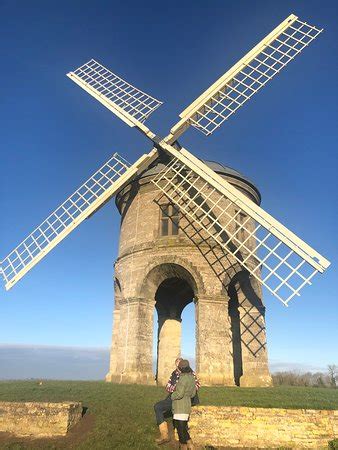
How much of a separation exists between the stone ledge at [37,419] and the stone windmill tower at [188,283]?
7.74m

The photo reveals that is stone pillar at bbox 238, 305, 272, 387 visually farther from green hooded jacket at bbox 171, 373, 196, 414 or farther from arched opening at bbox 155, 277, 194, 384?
green hooded jacket at bbox 171, 373, 196, 414

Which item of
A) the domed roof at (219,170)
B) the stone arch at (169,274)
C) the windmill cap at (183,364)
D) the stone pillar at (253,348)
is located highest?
the domed roof at (219,170)

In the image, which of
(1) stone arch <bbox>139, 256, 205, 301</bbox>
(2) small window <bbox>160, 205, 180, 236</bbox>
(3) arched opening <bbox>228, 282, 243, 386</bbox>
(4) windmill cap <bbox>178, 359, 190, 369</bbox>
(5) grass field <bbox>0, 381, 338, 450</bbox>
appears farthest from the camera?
(3) arched opening <bbox>228, 282, 243, 386</bbox>

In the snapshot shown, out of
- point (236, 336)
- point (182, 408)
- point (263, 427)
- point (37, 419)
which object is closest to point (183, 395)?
point (182, 408)

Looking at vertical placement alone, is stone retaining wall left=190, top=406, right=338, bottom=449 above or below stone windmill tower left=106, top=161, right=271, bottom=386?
below

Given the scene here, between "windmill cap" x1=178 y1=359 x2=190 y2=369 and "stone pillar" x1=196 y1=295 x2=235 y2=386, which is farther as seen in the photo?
"stone pillar" x1=196 y1=295 x2=235 y2=386

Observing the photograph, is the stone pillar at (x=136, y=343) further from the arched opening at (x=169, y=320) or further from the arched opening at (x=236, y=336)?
the arched opening at (x=236, y=336)

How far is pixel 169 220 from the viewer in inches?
665

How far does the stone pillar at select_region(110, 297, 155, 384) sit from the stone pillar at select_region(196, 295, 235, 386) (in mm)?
2257

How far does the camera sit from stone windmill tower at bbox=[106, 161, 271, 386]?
1448 cm

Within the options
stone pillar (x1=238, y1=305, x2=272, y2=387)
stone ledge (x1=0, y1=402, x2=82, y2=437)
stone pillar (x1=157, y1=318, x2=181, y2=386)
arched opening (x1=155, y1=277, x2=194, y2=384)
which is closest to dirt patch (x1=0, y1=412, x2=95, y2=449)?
stone ledge (x1=0, y1=402, x2=82, y2=437)

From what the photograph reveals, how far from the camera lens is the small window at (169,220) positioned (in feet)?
54.5

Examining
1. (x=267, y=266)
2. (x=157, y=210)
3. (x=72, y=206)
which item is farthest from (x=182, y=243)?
(x=72, y=206)

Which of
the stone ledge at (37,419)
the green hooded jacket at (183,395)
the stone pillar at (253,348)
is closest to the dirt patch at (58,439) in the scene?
the stone ledge at (37,419)
